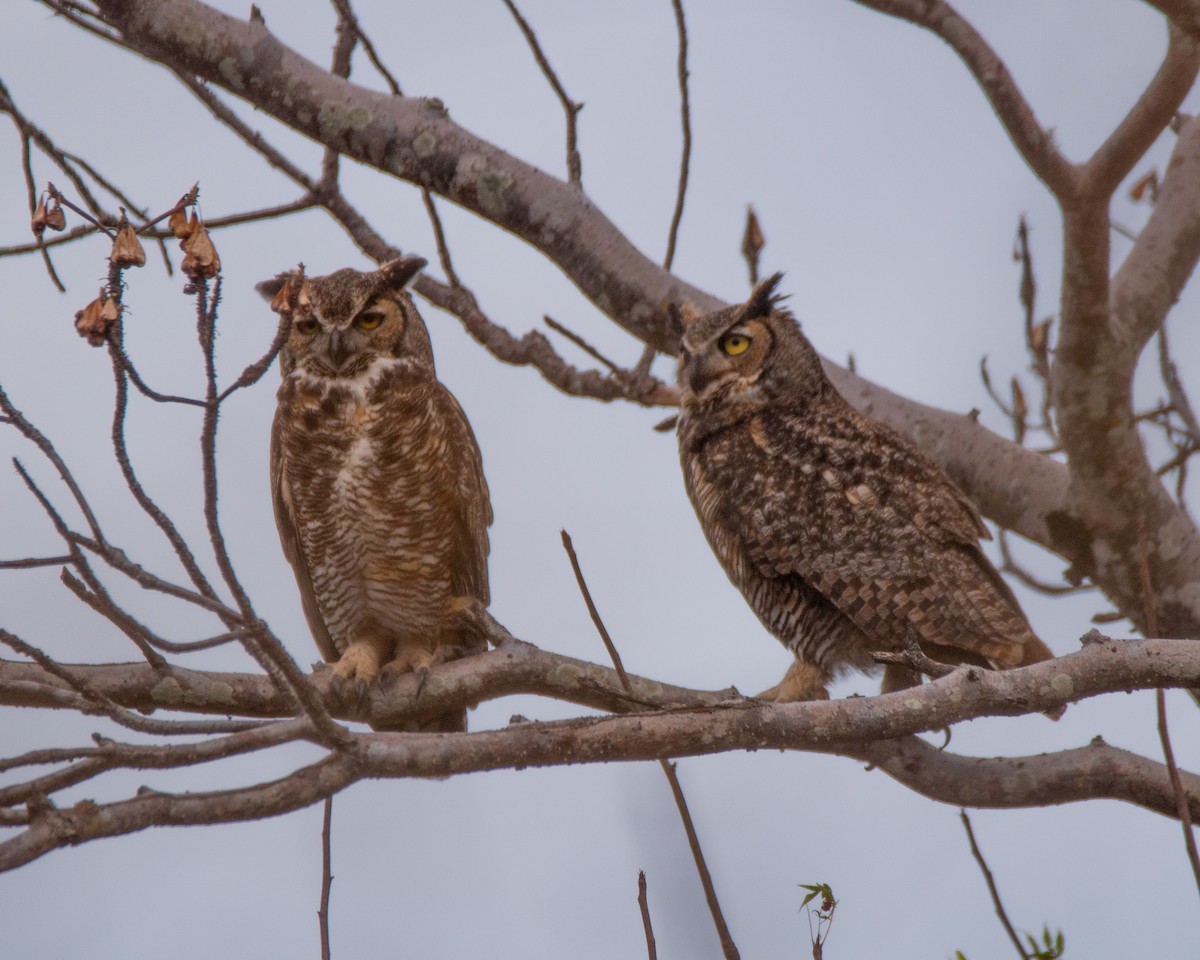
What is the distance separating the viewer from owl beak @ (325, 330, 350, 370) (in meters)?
3.63

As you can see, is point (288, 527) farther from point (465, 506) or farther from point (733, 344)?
point (733, 344)

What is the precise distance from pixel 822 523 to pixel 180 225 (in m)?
2.32

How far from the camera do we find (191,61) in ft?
11.1

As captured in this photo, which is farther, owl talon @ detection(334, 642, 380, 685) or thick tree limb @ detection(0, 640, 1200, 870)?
owl talon @ detection(334, 642, 380, 685)

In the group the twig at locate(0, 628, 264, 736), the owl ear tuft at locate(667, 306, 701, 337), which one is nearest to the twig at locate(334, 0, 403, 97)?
the owl ear tuft at locate(667, 306, 701, 337)

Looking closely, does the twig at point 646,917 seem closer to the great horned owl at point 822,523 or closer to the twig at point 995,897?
the twig at point 995,897

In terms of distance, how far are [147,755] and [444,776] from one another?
457 millimetres

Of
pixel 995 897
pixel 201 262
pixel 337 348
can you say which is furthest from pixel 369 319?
pixel 995 897

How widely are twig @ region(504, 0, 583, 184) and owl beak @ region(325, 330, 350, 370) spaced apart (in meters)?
0.80

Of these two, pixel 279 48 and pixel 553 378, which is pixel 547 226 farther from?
pixel 279 48

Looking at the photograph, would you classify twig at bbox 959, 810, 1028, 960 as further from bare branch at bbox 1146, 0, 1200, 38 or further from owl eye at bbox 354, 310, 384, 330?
owl eye at bbox 354, 310, 384, 330

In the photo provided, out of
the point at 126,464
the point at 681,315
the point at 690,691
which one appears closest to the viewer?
the point at 126,464

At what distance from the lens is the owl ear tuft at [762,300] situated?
3.91m

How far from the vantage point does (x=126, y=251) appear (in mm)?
1582
